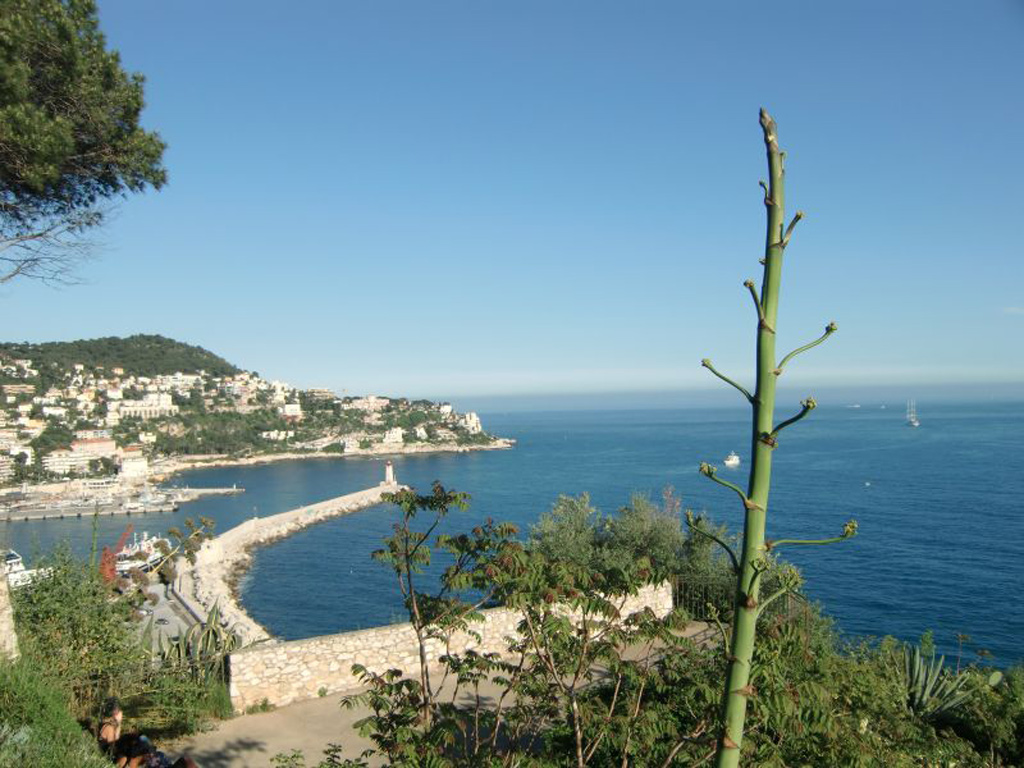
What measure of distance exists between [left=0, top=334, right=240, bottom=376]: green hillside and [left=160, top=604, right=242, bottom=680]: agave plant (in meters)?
110

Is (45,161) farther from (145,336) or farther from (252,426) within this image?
(145,336)

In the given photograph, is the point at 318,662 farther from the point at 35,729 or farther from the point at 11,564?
the point at 11,564

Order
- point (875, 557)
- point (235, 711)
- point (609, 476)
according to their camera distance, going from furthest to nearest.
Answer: point (609, 476)
point (875, 557)
point (235, 711)

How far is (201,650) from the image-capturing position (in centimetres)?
841

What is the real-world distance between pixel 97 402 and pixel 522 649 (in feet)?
382

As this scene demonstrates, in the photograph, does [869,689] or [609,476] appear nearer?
[869,689]

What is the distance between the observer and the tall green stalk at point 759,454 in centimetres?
105

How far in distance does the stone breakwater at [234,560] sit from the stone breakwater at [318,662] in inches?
157

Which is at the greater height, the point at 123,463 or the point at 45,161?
the point at 45,161

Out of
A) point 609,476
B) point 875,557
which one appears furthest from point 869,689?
point 609,476

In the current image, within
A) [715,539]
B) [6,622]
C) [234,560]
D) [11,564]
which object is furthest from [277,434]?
[715,539]

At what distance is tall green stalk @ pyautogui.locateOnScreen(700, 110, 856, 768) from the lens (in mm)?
1050

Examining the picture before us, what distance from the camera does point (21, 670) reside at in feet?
14.8

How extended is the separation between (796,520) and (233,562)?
96.7 feet
